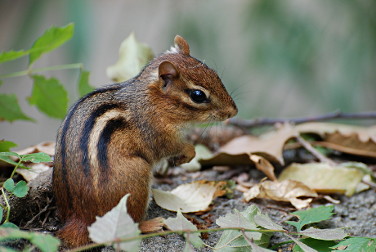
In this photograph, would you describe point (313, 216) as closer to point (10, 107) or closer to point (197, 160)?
point (197, 160)

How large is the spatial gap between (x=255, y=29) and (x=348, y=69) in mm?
1041

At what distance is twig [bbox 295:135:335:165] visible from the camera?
326 cm

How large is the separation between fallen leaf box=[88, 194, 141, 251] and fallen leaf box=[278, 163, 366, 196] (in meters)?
1.47

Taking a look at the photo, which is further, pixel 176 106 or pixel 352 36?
pixel 352 36

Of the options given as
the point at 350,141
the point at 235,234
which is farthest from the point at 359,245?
the point at 350,141

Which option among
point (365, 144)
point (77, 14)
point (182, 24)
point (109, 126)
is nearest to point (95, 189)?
point (109, 126)

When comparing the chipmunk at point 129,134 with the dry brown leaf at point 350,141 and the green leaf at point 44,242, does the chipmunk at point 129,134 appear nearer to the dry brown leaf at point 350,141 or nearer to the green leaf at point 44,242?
the green leaf at point 44,242

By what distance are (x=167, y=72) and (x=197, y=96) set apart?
0.67ft

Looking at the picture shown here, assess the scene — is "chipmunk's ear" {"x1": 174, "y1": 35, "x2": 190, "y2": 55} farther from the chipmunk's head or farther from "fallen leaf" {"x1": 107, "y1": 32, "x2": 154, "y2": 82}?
"fallen leaf" {"x1": 107, "y1": 32, "x2": 154, "y2": 82}

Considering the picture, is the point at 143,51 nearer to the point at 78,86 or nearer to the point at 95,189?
the point at 78,86

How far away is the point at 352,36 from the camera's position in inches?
200

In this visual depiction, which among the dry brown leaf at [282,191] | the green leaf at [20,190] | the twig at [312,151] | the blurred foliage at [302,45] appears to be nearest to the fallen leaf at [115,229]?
the green leaf at [20,190]

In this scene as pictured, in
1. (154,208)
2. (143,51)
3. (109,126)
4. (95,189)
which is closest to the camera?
(95,189)

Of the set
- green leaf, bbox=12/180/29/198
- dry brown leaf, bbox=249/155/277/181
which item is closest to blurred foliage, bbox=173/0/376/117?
dry brown leaf, bbox=249/155/277/181
